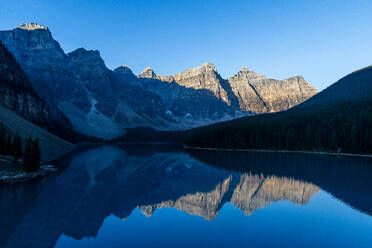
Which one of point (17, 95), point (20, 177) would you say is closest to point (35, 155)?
point (20, 177)

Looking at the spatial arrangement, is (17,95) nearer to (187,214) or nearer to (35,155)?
(35,155)

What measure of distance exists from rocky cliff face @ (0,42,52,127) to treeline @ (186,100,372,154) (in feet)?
322

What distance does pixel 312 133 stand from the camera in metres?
104

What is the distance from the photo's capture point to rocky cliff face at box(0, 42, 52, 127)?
13005 centimetres

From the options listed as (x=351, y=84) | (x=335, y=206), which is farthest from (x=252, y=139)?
(x=351, y=84)

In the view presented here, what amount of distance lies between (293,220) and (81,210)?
1833cm

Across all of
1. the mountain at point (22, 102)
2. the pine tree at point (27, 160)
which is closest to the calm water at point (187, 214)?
the pine tree at point (27, 160)

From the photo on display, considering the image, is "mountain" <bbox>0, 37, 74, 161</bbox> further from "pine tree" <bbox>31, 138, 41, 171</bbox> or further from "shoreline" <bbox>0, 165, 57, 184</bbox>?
"shoreline" <bbox>0, 165, 57, 184</bbox>

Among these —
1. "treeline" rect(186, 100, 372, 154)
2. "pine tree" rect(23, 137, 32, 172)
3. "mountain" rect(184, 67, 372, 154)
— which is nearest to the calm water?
"pine tree" rect(23, 137, 32, 172)

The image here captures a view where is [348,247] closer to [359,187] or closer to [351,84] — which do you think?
[359,187]

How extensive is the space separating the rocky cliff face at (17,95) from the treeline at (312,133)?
98.1 meters

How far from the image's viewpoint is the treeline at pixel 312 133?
89.9 m

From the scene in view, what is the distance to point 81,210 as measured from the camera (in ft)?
78.4

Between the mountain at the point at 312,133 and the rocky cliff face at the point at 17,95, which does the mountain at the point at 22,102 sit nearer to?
the rocky cliff face at the point at 17,95
